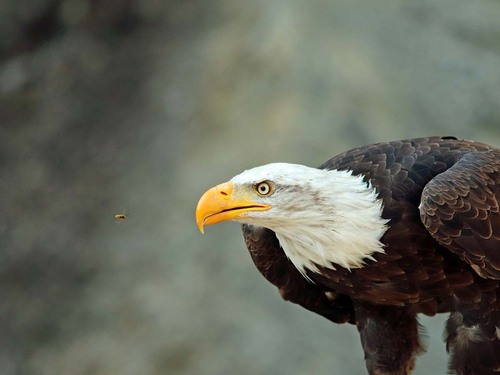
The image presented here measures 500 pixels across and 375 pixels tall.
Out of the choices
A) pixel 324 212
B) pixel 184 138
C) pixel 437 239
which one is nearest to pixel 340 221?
pixel 324 212

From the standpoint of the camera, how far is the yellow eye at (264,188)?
3.68m

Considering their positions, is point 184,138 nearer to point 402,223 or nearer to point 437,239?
point 402,223

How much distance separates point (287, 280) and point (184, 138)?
285 centimetres

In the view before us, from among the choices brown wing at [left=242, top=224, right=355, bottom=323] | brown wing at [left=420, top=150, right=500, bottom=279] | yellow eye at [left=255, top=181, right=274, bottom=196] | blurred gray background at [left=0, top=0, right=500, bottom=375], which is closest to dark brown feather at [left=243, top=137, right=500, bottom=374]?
brown wing at [left=420, top=150, right=500, bottom=279]

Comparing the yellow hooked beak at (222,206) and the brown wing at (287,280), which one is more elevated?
the yellow hooked beak at (222,206)

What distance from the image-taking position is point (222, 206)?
3643 mm

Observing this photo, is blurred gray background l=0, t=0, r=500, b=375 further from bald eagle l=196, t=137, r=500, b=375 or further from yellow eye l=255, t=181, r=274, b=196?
yellow eye l=255, t=181, r=274, b=196

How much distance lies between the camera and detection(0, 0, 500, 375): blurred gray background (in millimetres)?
6395

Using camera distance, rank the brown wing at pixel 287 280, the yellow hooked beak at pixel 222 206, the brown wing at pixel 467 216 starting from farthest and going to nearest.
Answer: the brown wing at pixel 287 280 < the yellow hooked beak at pixel 222 206 < the brown wing at pixel 467 216

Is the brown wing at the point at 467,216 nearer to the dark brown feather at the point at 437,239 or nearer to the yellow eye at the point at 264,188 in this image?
the dark brown feather at the point at 437,239

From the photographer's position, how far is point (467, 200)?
140 inches

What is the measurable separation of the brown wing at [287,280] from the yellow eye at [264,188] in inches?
23.4

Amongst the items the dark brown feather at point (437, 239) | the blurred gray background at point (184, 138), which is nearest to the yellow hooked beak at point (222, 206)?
the dark brown feather at point (437, 239)

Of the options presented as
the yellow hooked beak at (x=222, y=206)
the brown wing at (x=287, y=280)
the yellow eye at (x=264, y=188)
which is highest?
the yellow eye at (x=264, y=188)
